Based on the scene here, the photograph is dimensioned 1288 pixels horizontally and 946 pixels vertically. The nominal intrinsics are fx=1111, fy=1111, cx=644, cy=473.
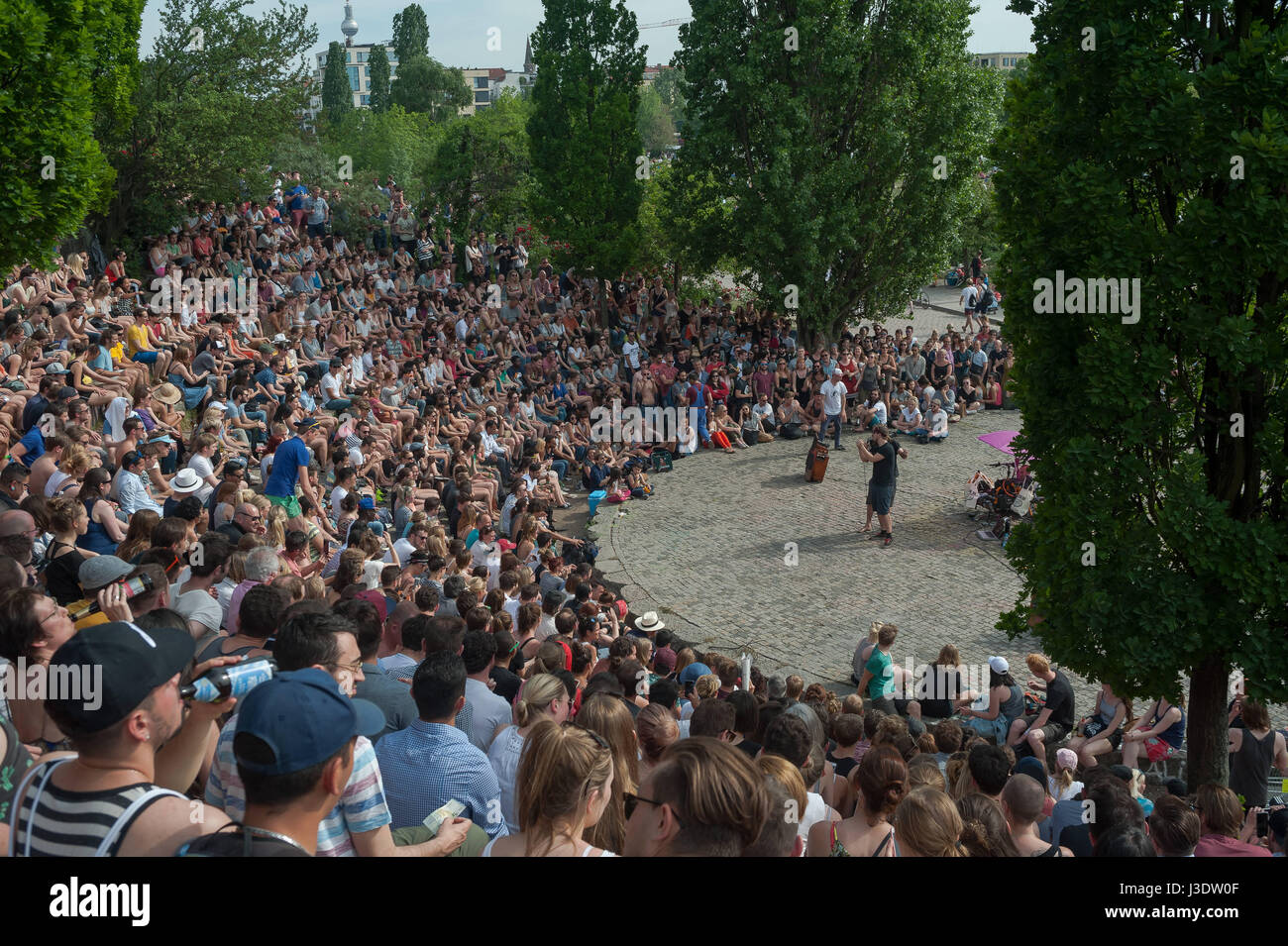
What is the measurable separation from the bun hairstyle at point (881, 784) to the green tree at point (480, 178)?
3167cm

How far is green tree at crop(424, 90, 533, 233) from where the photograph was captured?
35.8 metres

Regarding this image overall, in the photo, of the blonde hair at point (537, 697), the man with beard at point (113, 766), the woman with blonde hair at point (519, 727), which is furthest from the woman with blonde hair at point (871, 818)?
the man with beard at point (113, 766)

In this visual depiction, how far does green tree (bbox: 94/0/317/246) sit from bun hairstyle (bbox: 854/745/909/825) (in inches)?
1033

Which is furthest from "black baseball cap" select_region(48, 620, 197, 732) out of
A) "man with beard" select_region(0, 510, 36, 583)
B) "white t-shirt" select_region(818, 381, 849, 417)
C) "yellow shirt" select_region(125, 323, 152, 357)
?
"white t-shirt" select_region(818, 381, 849, 417)

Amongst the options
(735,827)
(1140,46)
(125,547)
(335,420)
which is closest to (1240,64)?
(1140,46)

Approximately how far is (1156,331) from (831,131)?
20.4 m

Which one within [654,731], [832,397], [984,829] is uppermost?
[832,397]

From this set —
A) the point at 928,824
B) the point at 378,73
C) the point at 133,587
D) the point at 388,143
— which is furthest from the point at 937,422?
the point at 378,73

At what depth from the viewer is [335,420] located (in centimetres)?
1825

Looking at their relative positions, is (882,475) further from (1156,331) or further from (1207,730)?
(1156,331)

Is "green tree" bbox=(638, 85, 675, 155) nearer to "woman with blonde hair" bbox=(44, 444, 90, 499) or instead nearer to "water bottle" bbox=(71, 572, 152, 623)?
"woman with blonde hair" bbox=(44, 444, 90, 499)

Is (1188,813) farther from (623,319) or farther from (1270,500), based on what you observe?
(623,319)

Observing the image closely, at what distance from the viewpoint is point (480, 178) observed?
120 ft

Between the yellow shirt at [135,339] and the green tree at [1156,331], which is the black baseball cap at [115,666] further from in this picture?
the yellow shirt at [135,339]
